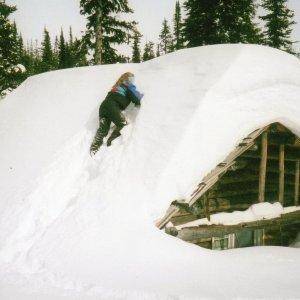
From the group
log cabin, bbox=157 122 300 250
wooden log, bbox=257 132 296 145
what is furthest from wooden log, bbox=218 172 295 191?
wooden log, bbox=257 132 296 145

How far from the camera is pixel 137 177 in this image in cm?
719

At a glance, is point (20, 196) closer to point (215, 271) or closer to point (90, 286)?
point (90, 286)

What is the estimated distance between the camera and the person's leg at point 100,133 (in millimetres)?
8336

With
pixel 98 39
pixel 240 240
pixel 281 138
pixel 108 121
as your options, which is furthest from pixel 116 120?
pixel 98 39

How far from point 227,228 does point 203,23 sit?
1657cm

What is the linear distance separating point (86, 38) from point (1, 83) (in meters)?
6.38

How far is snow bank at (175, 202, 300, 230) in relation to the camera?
8.67 metres

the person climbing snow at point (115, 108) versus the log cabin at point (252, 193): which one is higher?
the person climbing snow at point (115, 108)

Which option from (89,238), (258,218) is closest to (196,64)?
(258,218)

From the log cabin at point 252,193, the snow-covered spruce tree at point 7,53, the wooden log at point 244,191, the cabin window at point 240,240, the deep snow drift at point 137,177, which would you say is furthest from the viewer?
the snow-covered spruce tree at point 7,53

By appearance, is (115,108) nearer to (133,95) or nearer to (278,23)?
(133,95)

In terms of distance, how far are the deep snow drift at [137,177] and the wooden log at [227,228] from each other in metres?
1.11

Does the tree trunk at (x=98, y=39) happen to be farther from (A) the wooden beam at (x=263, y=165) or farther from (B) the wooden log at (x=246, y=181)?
(A) the wooden beam at (x=263, y=165)

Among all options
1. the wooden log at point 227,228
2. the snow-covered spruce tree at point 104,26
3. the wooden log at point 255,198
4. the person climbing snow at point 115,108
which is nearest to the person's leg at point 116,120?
the person climbing snow at point 115,108
